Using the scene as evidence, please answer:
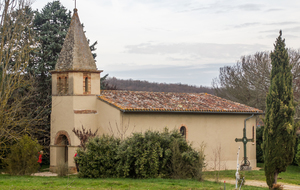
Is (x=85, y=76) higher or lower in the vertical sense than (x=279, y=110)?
higher

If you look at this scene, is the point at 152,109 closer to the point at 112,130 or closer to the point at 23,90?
the point at 112,130

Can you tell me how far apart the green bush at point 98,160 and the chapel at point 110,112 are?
Result: 389cm

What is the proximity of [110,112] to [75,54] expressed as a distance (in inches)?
166

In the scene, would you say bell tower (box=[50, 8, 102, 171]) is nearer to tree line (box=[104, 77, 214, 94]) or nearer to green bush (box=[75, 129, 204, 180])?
green bush (box=[75, 129, 204, 180])

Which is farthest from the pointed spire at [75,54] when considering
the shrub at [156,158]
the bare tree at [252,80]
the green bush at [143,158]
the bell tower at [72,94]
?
the bare tree at [252,80]

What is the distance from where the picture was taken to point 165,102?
23.3m

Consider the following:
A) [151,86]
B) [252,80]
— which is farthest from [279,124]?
[151,86]

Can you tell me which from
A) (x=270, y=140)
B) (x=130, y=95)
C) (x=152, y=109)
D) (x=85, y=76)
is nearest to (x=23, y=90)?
(x=85, y=76)

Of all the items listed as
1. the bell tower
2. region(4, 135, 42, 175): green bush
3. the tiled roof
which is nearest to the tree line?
the tiled roof

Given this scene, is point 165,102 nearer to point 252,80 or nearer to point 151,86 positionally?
point 252,80

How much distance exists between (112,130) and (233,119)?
28.2ft

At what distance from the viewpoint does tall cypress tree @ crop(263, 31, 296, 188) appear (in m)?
14.5

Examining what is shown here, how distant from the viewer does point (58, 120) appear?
23156 millimetres

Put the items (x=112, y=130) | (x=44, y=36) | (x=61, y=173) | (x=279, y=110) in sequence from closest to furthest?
(x=279, y=110)
(x=61, y=173)
(x=112, y=130)
(x=44, y=36)
